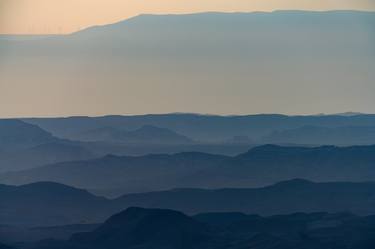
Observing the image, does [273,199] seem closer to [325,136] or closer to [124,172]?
[325,136]

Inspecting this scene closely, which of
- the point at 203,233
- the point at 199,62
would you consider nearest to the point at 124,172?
the point at 203,233

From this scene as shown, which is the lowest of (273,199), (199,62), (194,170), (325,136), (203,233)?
(203,233)

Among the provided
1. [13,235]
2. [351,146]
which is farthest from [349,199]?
[13,235]

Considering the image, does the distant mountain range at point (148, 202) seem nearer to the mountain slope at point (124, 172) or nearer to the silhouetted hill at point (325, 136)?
the mountain slope at point (124, 172)

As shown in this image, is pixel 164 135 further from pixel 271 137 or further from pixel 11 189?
pixel 11 189

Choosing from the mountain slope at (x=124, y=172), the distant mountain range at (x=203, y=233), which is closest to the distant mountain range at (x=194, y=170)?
the mountain slope at (x=124, y=172)
